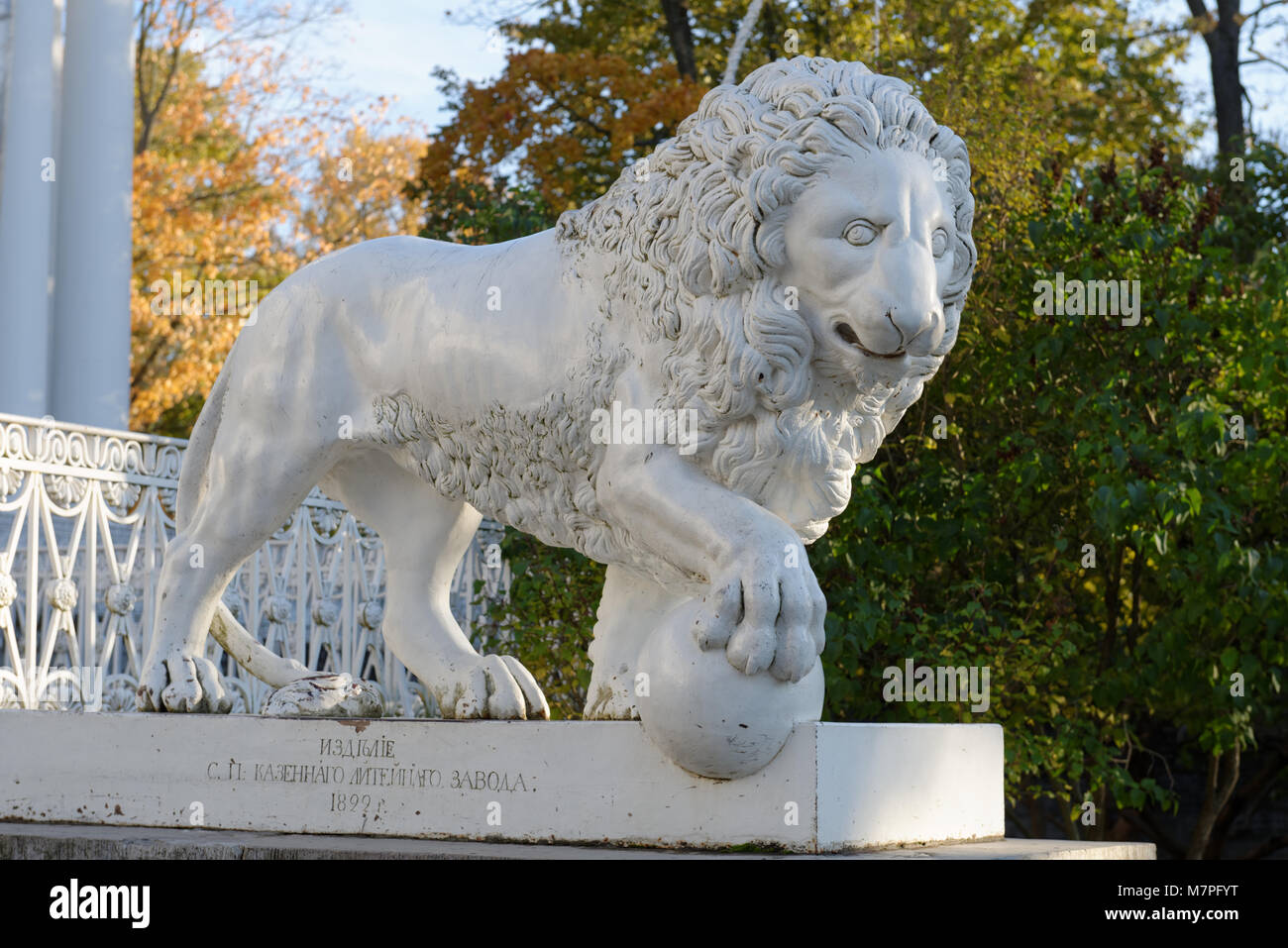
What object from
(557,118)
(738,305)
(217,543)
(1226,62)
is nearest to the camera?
(738,305)

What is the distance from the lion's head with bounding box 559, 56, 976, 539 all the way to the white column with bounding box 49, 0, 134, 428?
8390mm

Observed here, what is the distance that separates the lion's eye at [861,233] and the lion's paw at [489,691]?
1386mm

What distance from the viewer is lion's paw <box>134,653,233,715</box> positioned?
404 centimetres

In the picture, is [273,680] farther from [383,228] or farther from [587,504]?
[383,228]

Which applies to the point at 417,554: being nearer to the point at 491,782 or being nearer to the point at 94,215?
the point at 491,782

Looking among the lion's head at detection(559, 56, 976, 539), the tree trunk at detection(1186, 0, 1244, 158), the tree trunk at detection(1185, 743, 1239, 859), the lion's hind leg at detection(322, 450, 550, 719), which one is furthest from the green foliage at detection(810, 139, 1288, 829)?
the tree trunk at detection(1186, 0, 1244, 158)

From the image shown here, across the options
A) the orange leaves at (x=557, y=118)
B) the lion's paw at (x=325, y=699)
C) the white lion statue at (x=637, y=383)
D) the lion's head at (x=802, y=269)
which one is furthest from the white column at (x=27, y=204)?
the lion's head at (x=802, y=269)

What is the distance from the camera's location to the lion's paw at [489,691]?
3826 millimetres

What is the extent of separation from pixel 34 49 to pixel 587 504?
8.43 m

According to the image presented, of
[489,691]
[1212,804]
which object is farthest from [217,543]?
[1212,804]

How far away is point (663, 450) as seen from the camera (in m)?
3.42

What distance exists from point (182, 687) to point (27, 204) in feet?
24.5

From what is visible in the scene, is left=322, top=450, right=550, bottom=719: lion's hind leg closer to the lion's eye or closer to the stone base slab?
the stone base slab

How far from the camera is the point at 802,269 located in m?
3.32
